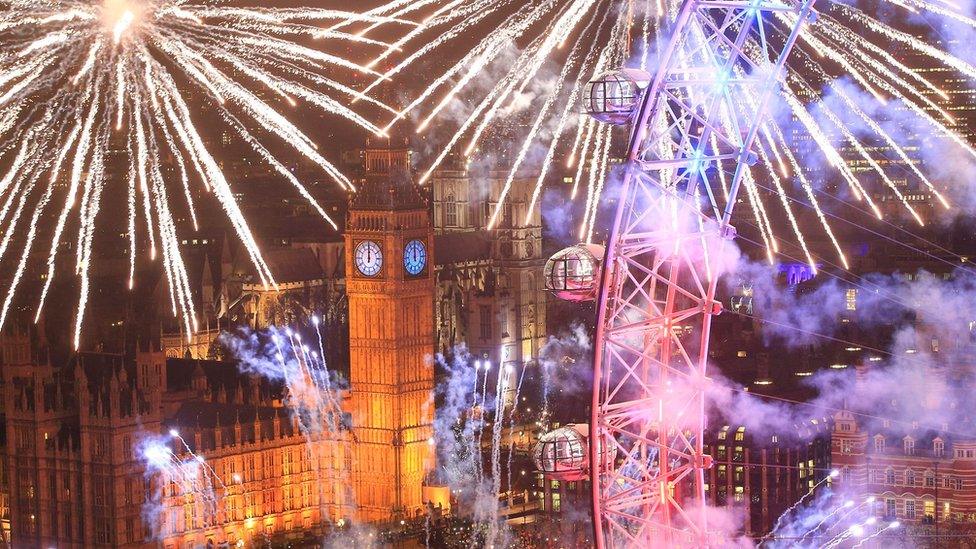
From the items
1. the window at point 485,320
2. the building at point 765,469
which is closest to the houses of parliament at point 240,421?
the window at point 485,320

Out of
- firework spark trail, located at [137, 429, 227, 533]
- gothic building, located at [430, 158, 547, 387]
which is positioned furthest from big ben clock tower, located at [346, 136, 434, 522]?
gothic building, located at [430, 158, 547, 387]

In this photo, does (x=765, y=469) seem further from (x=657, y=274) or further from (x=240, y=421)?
(x=657, y=274)

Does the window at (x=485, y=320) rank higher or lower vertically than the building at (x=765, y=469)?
higher

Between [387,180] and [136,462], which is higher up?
[387,180]

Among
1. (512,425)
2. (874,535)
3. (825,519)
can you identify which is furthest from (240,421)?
(874,535)

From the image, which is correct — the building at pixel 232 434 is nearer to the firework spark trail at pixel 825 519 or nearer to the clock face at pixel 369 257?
the clock face at pixel 369 257

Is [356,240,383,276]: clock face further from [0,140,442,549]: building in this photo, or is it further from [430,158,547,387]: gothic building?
[430,158,547,387]: gothic building
